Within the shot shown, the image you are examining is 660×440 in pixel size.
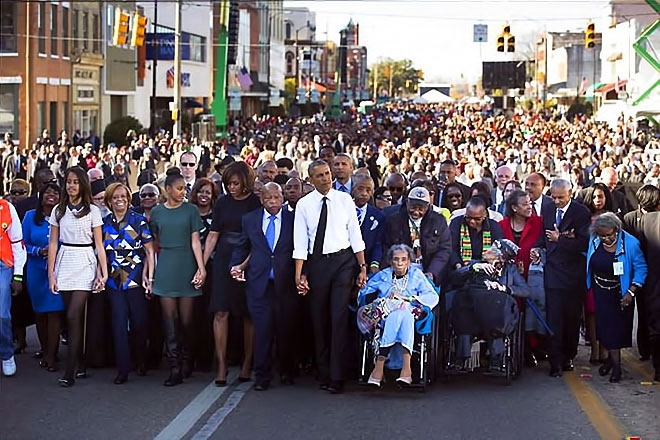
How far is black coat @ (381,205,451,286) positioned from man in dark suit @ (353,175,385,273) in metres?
0.15

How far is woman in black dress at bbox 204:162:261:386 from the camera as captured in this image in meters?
10.6

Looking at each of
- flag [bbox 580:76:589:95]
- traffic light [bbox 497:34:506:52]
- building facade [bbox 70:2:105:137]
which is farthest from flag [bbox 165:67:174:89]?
traffic light [bbox 497:34:506:52]

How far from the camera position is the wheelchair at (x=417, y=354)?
10000mm

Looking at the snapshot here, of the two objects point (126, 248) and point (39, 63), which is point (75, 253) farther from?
point (39, 63)

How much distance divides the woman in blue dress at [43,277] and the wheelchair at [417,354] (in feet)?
9.65

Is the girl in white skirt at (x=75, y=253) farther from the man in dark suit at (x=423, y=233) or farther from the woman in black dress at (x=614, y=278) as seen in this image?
the woman in black dress at (x=614, y=278)

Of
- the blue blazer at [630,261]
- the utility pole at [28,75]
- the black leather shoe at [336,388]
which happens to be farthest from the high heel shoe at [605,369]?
the utility pole at [28,75]

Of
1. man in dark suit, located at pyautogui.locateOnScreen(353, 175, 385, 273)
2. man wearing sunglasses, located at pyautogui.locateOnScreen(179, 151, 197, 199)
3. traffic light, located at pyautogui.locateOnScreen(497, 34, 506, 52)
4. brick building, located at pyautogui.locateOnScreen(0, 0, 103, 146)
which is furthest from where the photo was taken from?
brick building, located at pyautogui.locateOnScreen(0, 0, 103, 146)

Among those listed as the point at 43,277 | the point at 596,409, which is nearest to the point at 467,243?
the point at 596,409

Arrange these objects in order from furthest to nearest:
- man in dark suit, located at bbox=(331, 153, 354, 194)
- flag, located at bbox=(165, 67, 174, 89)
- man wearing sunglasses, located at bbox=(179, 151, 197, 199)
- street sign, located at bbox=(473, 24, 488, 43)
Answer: flag, located at bbox=(165, 67, 174, 89) → street sign, located at bbox=(473, 24, 488, 43) → man wearing sunglasses, located at bbox=(179, 151, 197, 199) → man in dark suit, located at bbox=(331, 153, 354, 194)

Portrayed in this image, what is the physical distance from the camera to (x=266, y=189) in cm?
1048

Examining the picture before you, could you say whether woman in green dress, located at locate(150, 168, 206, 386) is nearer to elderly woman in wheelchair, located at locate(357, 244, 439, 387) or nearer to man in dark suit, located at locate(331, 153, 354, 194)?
elderly woman in wheelchair, located at locate(357, 244, 439, 387)

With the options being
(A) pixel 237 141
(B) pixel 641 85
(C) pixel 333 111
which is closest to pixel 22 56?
(A) pixel 237 141

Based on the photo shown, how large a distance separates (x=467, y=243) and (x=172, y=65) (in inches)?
2541
